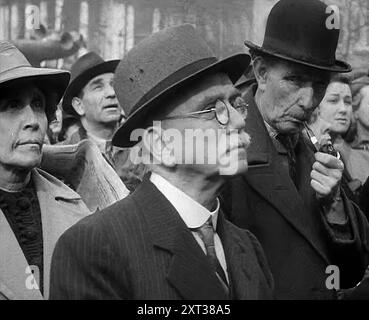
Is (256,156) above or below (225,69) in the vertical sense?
below

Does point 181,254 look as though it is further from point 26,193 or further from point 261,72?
point 261,72

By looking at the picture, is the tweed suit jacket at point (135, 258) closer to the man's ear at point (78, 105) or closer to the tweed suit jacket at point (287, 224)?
the tweed suit jacket at point (287, 224)

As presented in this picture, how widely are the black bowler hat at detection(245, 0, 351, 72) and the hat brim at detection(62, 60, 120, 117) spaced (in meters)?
3.19

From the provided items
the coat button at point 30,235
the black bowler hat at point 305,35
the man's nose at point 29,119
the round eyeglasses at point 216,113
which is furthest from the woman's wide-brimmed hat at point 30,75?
the black bowler hat at point 305,35

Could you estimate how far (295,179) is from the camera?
13.7 feet

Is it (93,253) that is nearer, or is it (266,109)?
(93,253)

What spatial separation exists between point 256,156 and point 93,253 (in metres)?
1.34

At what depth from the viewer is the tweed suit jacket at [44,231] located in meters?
3.44

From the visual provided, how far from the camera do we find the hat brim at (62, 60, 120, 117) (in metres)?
7.22

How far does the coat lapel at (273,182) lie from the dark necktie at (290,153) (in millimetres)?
106

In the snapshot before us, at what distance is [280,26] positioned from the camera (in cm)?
423

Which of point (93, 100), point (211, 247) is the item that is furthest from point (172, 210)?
point (93, 100)
